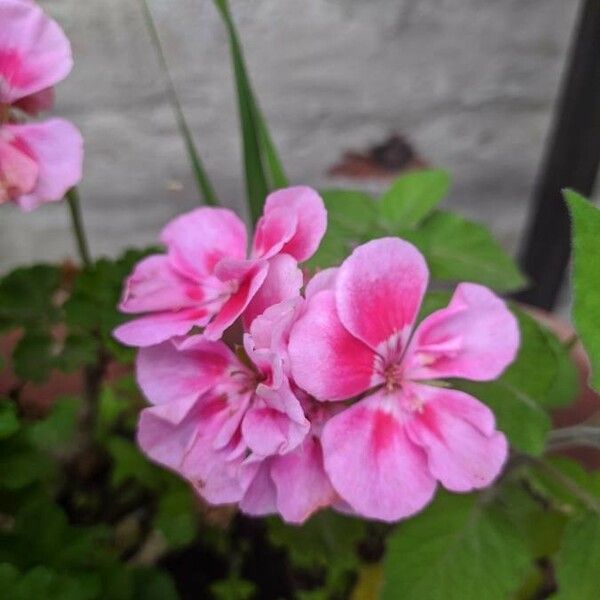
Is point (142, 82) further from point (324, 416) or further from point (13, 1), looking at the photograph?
point (324, 416)

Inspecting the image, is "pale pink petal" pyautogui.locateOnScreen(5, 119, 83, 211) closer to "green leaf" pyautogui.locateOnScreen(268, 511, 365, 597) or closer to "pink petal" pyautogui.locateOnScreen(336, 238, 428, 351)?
"pink petal" pyautogui.locateOnScreen(336, 238, 428, 351)

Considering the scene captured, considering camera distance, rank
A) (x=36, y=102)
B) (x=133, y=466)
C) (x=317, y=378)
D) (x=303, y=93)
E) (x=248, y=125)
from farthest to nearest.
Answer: (x=303, y=93)
(x=133, y=466)
(x=248, y=125)
(x=36, y=102)
(x=317, y=378)

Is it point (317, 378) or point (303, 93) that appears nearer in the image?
point (317, 378)

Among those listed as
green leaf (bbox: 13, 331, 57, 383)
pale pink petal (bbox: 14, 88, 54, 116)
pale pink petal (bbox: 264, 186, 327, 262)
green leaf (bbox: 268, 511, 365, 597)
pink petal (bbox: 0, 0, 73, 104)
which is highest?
pink petal (bbox: 0, 0, 73, 104)

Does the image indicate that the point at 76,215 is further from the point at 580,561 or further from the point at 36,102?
the point at 580,561

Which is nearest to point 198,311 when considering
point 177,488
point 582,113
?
point 177,488

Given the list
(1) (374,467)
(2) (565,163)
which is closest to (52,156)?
(1) (374,467)

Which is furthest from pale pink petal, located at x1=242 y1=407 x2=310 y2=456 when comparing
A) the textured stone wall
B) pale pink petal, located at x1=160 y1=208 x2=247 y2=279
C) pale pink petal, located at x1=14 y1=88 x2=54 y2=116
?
the textured stone wall
